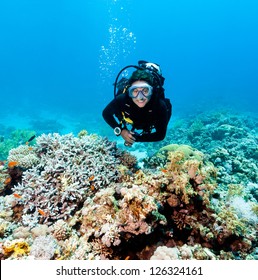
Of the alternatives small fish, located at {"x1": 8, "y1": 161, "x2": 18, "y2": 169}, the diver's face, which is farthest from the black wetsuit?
small fish, located at {"x1": 8, "y1": 161, "x2": 18, "y2": 169}

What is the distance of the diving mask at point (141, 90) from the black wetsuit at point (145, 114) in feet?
0.70

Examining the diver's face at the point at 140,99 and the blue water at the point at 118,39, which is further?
the blue water at the point at 118,39

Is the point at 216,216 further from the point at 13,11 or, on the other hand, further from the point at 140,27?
the point at 140,27

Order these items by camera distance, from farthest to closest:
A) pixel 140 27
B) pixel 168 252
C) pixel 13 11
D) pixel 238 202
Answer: pixel 140 27 → pixel 13 11 → pixel 238 202 → pixel 168 252

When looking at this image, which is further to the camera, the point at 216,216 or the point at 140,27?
the point at 140,27

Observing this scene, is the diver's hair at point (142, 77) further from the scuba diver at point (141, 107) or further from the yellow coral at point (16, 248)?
the yellow coral at point (16, 248)

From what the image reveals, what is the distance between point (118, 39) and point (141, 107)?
107m

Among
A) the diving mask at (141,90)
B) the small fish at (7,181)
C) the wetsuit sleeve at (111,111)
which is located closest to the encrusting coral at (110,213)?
the small fish at (7,181)

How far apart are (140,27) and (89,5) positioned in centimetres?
4374

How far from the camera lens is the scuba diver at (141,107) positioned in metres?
A: 5.09

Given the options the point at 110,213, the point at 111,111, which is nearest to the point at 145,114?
the point at 111,111

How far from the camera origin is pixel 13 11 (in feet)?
362

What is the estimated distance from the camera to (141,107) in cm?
530

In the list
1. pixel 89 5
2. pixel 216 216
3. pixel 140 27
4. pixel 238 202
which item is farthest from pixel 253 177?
pixel 140 27
